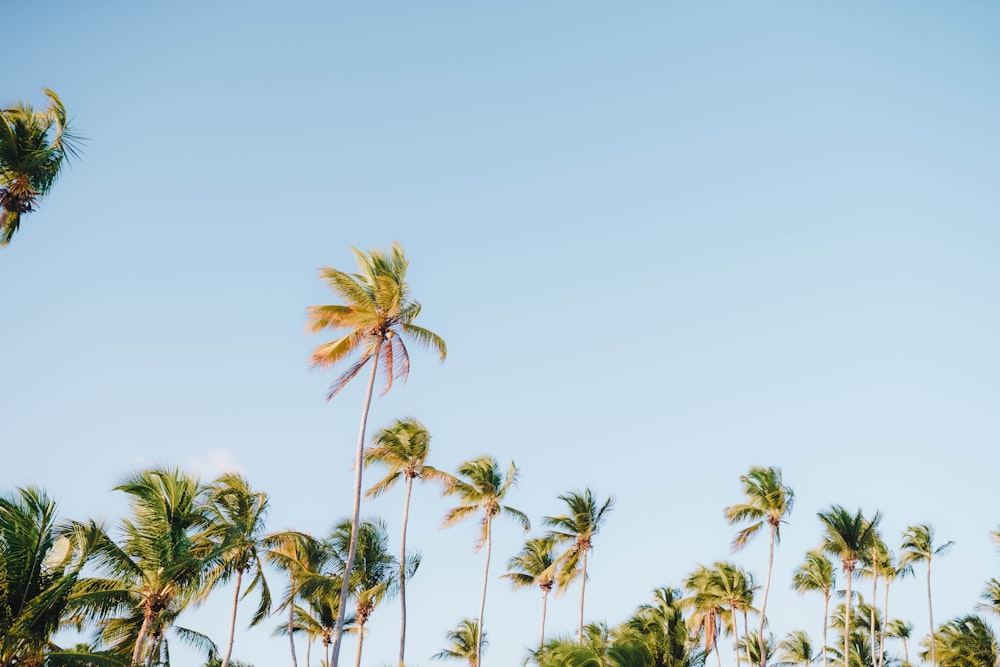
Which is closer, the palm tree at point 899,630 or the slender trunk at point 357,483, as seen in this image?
the slender trunk at point 357,483

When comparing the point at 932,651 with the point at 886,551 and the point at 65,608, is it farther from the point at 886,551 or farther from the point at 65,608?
the point at 65,608

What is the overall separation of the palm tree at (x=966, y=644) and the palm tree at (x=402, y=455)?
1520 inches

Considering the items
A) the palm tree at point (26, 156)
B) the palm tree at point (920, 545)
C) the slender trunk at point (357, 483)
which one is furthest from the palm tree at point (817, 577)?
the palm tree at point (26, 156)

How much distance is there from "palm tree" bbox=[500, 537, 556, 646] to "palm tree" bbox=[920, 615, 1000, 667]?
90.3 feet

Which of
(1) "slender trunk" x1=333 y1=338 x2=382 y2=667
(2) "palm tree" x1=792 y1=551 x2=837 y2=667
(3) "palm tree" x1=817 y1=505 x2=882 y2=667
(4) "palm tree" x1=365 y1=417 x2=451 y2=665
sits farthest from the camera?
(2) "palm tree" x1=792 y1=551 x2=837 y2=667

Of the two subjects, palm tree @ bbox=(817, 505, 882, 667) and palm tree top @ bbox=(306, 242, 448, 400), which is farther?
palm tree @ bbox=(817, 505, 882, 667)

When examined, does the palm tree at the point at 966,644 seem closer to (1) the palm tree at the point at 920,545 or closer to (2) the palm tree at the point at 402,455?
(1) the palm tree at the point at 920,545

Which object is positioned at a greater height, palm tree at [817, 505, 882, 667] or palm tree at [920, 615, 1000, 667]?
palm tree at [817, 505, 882, 667]

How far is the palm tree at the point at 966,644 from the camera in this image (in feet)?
165

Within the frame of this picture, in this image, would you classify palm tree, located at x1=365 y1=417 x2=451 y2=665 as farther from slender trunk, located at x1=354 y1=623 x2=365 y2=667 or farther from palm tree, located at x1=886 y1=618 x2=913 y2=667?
palm tree, located at x1=886 y1=618 x2=913 y2=667

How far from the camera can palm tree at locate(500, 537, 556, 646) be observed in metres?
50.8

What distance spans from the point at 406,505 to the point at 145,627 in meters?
19.2

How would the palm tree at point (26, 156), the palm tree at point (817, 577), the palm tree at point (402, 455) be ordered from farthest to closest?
the palm tree at point (817, 577), the palm tree at point (402, 455), the palm tree at point (26, 156)

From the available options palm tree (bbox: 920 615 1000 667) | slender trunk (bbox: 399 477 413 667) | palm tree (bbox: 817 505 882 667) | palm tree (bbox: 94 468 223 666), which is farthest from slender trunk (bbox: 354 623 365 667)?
palm tree (bbox: 920 615 1000 667)
